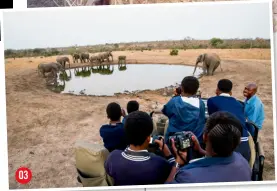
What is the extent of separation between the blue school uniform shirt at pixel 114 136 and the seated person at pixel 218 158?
46 centimetres

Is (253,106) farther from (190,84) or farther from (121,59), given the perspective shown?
(121,59)

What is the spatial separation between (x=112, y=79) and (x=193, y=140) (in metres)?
0.85

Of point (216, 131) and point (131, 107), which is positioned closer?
point (216, 131)

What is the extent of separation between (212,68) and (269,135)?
2.23 feet

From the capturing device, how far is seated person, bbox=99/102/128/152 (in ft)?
7.60

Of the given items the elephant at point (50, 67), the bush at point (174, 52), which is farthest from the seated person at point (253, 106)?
the elephant at point (50, 67)

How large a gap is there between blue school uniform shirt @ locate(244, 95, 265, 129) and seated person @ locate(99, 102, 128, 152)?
3.26ft

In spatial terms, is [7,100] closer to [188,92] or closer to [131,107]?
[131,107]

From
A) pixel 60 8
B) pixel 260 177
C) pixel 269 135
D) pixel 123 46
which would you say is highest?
pixel 60 8

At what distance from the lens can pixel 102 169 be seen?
7.89 ft

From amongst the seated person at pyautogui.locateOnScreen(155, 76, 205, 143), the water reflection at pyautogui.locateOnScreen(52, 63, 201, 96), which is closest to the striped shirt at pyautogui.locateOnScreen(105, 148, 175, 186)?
the seated person at pyautogui.locateOnScreen(155, 76, 205, 143)

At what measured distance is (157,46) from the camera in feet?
8.92

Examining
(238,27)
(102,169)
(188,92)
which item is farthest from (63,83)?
(238,27)

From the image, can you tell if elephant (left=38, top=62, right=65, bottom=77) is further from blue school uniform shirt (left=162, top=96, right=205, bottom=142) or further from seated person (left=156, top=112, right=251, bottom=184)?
seated person (left=156, top=112, right=251, bottom=184)
